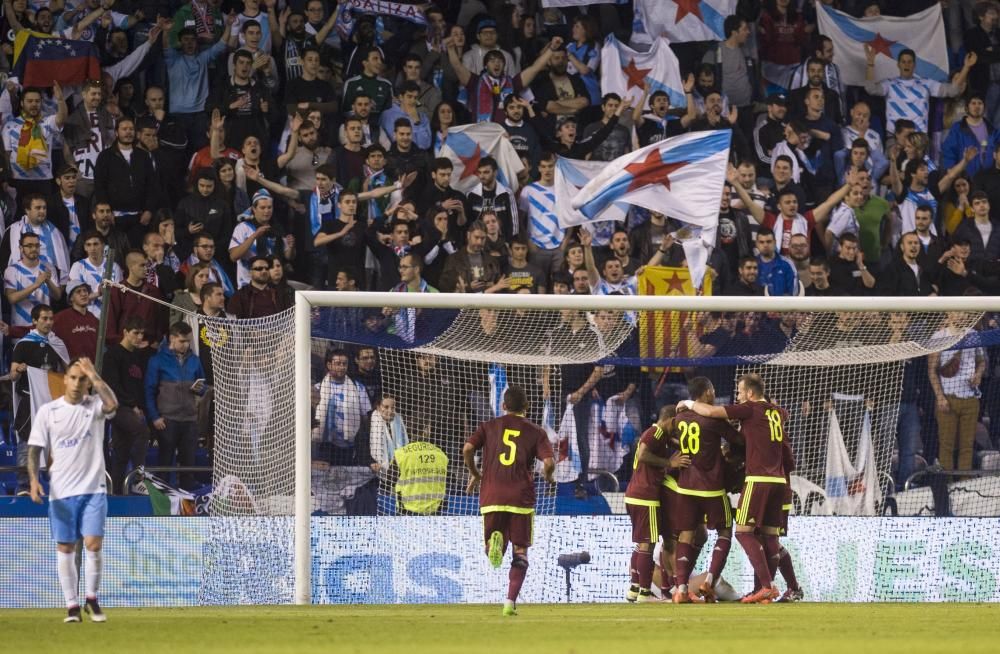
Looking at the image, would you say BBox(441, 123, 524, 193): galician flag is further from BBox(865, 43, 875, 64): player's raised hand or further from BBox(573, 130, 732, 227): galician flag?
BBox(865, 43, 875, 64): player's raised hand

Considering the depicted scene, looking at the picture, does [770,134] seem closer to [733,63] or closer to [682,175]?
[733,63]

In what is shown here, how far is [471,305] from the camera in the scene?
12750 mm

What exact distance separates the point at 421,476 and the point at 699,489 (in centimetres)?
285

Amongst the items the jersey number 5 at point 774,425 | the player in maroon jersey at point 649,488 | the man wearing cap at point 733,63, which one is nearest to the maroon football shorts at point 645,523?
the player in maroon jersey at point 649,488

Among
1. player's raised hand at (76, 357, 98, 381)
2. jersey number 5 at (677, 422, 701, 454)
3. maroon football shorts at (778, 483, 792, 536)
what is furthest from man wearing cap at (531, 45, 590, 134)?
player's raised hand at (76, 357, 98, 381)

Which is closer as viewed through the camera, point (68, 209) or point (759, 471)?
point (759, 471)

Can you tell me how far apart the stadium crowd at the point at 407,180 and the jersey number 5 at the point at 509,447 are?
3.05m

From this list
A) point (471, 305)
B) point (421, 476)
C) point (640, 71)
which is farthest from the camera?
point (640, 71)

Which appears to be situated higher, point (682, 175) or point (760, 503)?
point (682, 175)

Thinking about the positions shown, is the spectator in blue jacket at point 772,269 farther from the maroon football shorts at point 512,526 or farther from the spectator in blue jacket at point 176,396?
the maroon football shorts at point 512,526

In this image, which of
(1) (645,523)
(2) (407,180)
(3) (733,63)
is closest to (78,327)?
(2) (407,180)

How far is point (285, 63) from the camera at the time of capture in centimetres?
1742

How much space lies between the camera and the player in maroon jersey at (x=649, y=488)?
12062 millimetres

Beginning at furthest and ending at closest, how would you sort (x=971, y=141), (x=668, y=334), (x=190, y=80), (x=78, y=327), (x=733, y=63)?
1. (x=733, y=63)
2. (x=971, y=141)
3. (x=190, y=80)
4. (x=78, y=327)
5. (x=668, y=334)
